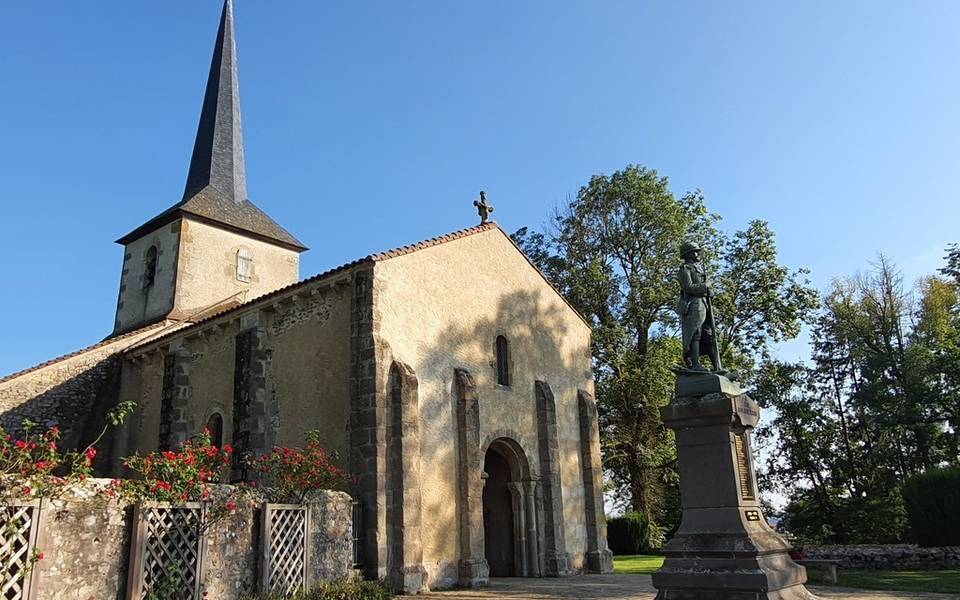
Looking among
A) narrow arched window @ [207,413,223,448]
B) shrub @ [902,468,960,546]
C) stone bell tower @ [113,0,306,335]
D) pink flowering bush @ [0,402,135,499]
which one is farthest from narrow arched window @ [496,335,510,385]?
stone bell tower @ [113,0,306,335]

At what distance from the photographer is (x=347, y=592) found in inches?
428

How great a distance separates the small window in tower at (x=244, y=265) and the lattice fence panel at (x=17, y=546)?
20.7m

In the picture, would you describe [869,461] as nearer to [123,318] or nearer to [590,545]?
[590,545]

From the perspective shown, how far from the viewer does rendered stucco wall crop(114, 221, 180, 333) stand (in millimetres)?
25672

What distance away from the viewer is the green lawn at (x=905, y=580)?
12.5 metres

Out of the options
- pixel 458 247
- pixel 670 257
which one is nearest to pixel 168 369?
pixel 458 247

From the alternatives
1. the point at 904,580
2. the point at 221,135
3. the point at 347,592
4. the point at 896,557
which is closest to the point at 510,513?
the point at 347,592

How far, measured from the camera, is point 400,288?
15203 millimetres

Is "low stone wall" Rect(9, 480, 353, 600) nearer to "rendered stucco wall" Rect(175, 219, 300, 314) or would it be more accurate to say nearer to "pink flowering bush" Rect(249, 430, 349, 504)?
"pink flowering bush" Rect(249, 430, 349, 504)

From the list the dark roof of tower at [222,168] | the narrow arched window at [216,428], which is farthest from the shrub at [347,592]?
the dark roof of tower at [222,168]

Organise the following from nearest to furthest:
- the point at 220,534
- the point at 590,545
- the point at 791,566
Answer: the point at 791,566 → the point at 220,534 → the point at 590,545

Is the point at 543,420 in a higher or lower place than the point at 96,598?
higher

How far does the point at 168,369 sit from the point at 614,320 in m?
16.4

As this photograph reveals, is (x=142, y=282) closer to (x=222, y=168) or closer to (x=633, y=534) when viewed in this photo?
(x=222, y=168)
